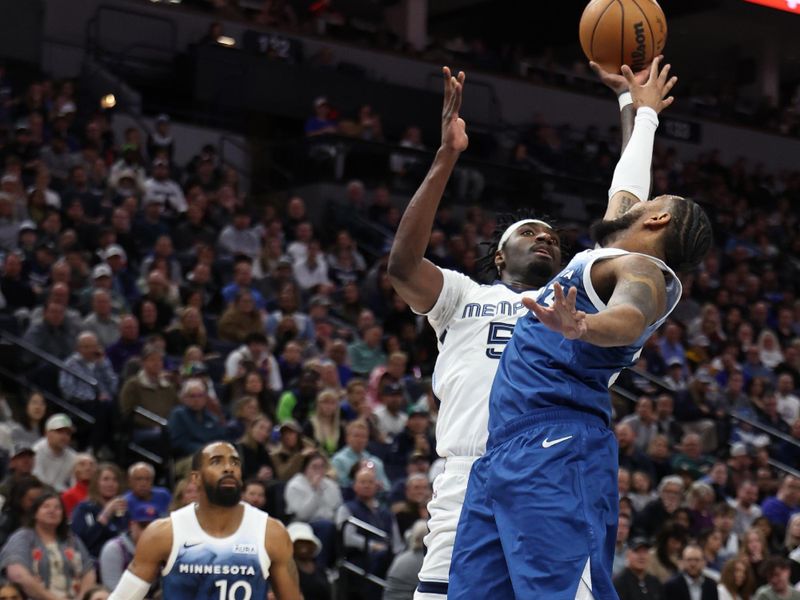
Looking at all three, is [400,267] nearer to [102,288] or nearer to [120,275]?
[102,288]

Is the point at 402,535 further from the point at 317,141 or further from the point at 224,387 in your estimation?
the point at 317,141

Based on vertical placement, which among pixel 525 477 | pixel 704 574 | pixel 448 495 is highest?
pixel 525 477

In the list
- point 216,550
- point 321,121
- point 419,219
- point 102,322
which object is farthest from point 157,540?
point 321,121

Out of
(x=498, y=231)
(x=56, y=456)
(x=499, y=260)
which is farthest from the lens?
(x=56, y=456)

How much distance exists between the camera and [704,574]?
10.1 meters

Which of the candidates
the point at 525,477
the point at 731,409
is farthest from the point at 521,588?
the point at 731,409

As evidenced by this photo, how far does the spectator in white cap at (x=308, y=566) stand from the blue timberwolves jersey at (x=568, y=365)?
5167 mm

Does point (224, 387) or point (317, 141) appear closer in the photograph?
point (224, 387)

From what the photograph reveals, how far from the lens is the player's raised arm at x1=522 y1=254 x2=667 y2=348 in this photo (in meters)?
3.45

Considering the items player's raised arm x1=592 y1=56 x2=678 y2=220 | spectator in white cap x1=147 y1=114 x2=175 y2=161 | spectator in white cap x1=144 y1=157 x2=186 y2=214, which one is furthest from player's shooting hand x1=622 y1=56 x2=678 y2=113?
spectator in white cap x1=147 y1=114 x2=175 y2=161

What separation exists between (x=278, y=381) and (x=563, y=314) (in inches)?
334

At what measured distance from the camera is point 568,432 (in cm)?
380

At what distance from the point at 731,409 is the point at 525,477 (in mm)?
11475

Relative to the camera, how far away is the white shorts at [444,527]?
15.5 ft
